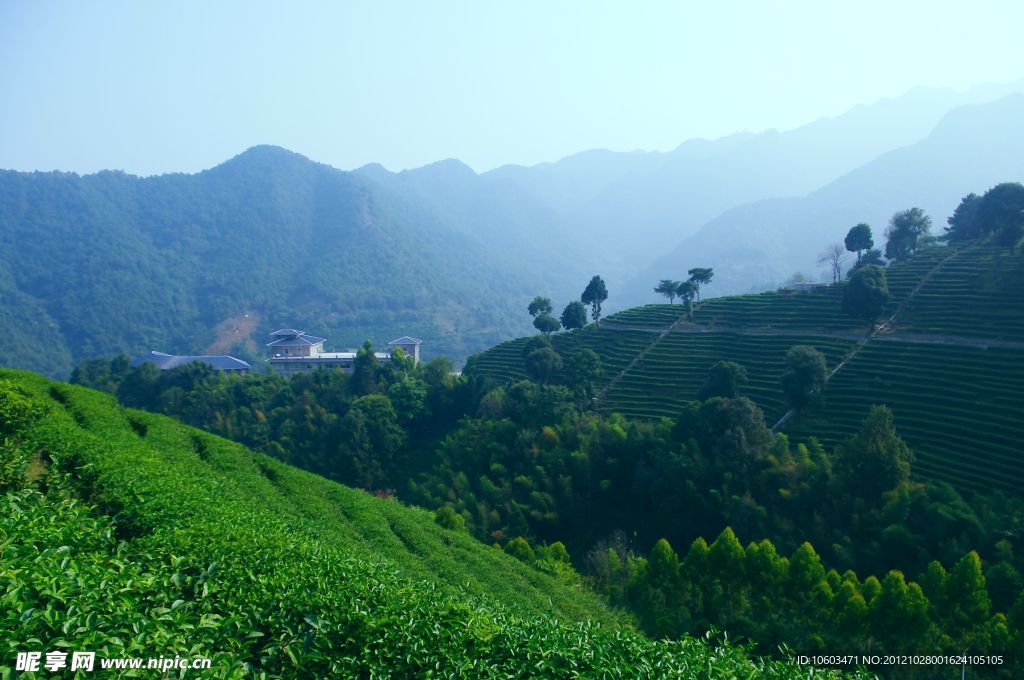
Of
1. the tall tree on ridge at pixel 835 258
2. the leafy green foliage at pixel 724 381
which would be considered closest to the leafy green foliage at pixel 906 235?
the tall tree on ridge at pixel 835 258

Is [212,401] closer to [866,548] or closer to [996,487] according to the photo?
[866,548]

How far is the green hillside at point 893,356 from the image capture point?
19016mm

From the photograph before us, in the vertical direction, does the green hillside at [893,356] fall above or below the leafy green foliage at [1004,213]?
below

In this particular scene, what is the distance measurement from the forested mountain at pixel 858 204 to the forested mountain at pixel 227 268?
39.8 metres

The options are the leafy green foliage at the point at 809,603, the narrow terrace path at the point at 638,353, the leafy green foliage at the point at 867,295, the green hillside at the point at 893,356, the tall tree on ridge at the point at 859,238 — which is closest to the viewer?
the leafy green foliage at the point at 809,603

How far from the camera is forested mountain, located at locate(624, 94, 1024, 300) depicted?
126 meters

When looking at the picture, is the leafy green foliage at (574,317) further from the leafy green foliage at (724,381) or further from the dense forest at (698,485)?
the leafy green foliage at (724,381)

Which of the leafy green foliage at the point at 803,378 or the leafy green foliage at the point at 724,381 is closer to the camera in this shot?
the leafy green foliage at the point at 803,378

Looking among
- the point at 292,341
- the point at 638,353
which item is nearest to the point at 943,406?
the point at 638,353

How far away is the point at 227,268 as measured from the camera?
107188mm

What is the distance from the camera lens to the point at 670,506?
63.3ft

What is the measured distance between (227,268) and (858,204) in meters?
128

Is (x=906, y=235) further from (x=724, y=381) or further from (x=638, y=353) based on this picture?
(x=724, y=381)

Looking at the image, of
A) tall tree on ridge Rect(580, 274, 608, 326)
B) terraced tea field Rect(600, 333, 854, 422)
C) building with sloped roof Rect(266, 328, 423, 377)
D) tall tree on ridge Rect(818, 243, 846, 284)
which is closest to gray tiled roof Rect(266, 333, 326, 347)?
building with sloped roof Rect(266, 328, 423, 377)
